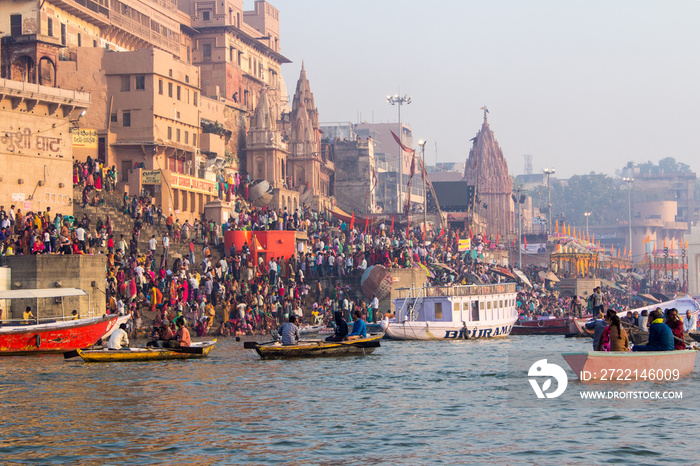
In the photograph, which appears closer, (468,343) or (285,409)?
(285,409)

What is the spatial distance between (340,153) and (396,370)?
66.1 metres

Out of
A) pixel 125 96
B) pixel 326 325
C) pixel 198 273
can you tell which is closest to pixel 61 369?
pixel 198 273

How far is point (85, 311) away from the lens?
42156 mm

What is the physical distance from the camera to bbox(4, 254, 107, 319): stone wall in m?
40.5

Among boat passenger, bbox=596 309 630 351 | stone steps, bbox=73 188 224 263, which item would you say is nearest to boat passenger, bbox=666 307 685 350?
boat passenger, bbox=596 309 630 351

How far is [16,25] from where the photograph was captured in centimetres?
5966

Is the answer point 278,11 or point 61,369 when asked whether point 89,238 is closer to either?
point 61,369

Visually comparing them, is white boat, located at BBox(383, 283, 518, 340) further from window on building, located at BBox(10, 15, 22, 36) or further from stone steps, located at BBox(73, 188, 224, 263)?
window on building, located at BBox(10, 15, 22, 36)

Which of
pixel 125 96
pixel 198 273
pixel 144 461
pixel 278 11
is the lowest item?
pixel 144 461

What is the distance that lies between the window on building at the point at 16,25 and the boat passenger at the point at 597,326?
36298 mm

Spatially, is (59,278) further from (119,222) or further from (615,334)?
(615,334)

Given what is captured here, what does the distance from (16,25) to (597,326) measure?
42.6m

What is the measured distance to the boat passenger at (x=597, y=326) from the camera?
25.8 m

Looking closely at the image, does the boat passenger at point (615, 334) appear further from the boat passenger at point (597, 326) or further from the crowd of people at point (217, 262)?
the crowd of people at point (217, 262)
